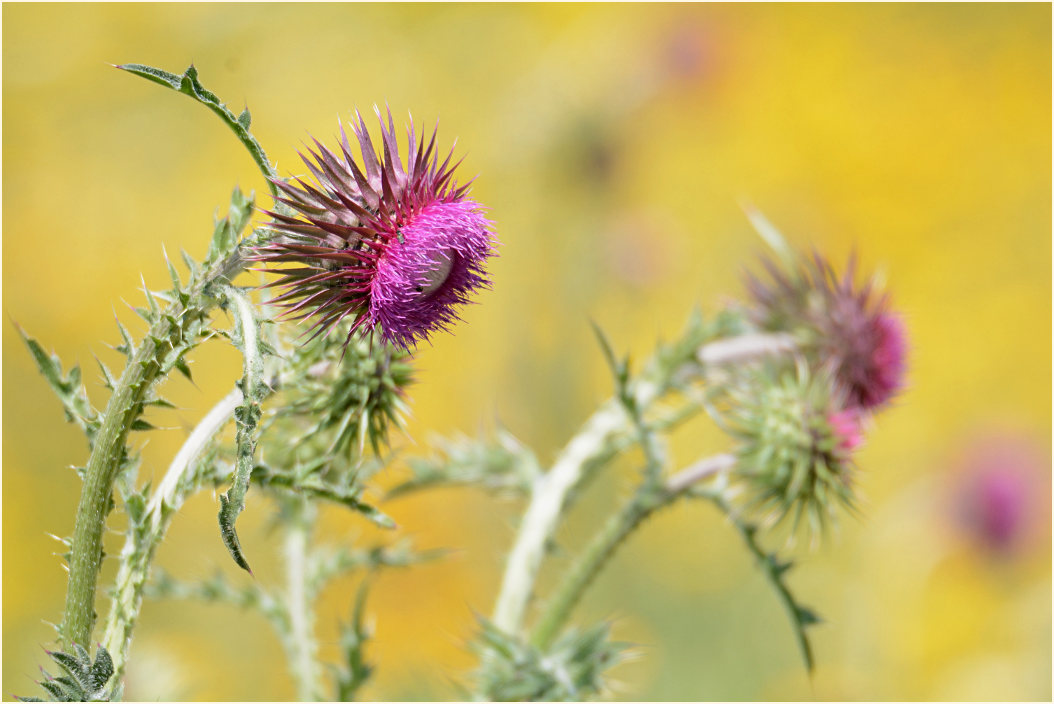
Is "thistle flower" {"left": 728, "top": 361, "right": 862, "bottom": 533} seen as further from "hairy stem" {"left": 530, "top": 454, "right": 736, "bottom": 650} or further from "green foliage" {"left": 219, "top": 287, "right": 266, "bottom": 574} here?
"green foliage" {"left": 219, "top": 287, "right": 266, "bottom": 574}

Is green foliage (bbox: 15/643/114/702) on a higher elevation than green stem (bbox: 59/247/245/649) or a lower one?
lower

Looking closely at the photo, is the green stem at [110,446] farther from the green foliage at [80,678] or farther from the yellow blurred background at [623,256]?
the yellow blurred background at [623,256]

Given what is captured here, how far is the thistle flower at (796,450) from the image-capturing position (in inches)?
113

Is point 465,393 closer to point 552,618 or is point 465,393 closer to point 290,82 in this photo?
point 290,82

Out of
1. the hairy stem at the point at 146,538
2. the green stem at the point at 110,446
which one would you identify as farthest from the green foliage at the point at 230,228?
the hairy stem at the point at 146,538

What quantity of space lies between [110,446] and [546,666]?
123 centimetres

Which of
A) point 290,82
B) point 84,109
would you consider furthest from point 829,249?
point 84,109

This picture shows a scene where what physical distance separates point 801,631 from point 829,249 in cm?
711

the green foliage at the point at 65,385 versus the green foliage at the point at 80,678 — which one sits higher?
the green foliage at the point at 65,385

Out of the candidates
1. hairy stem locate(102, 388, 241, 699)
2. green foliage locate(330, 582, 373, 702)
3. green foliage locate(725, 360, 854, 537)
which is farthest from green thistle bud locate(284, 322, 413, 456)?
green foliage locate(725, 360, 854, 537)

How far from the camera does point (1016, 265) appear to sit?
33.3 ft

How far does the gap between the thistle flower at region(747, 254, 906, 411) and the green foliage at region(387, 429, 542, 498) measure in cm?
102

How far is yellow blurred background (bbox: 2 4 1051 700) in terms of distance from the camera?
6.60m

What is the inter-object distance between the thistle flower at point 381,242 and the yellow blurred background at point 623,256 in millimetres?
2496
